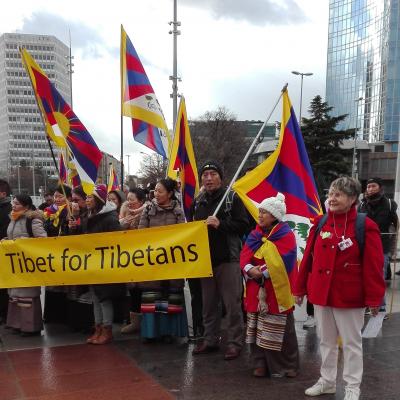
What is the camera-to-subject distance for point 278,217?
4191 mm

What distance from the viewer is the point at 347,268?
11.7 feet

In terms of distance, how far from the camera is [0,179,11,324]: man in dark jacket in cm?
638

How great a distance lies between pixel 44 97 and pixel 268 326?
150 inches

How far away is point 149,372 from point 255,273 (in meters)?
1.45

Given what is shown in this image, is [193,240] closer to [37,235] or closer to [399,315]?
[37,235]

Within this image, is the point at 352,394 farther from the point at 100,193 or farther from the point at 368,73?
the point at 368,73

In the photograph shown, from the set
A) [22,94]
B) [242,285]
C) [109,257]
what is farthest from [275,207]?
[22,94]

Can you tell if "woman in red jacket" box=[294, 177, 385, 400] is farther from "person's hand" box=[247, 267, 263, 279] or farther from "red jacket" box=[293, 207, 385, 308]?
"person's hand" box=[247, 267, 263, 279]

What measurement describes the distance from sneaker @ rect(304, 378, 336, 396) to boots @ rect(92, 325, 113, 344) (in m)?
2.43

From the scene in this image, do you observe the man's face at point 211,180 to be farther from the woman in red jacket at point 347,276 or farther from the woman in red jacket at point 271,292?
the woman in red jacket at point 347,276

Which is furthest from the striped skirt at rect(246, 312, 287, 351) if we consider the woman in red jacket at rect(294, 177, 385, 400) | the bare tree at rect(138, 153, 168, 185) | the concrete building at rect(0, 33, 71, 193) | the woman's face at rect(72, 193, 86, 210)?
the bare tree at rect(138, 153, 168, 185)

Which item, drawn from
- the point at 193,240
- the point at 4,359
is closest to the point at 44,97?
the point at 193,240

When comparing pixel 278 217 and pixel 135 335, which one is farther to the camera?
pixel 135 335

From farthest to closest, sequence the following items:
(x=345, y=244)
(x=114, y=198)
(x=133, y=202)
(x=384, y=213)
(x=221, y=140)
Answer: (x=221, y=140) → (x=114, y=198) → (x=384, y=213) → (x=133, y=202) → (x=345, y=244)
